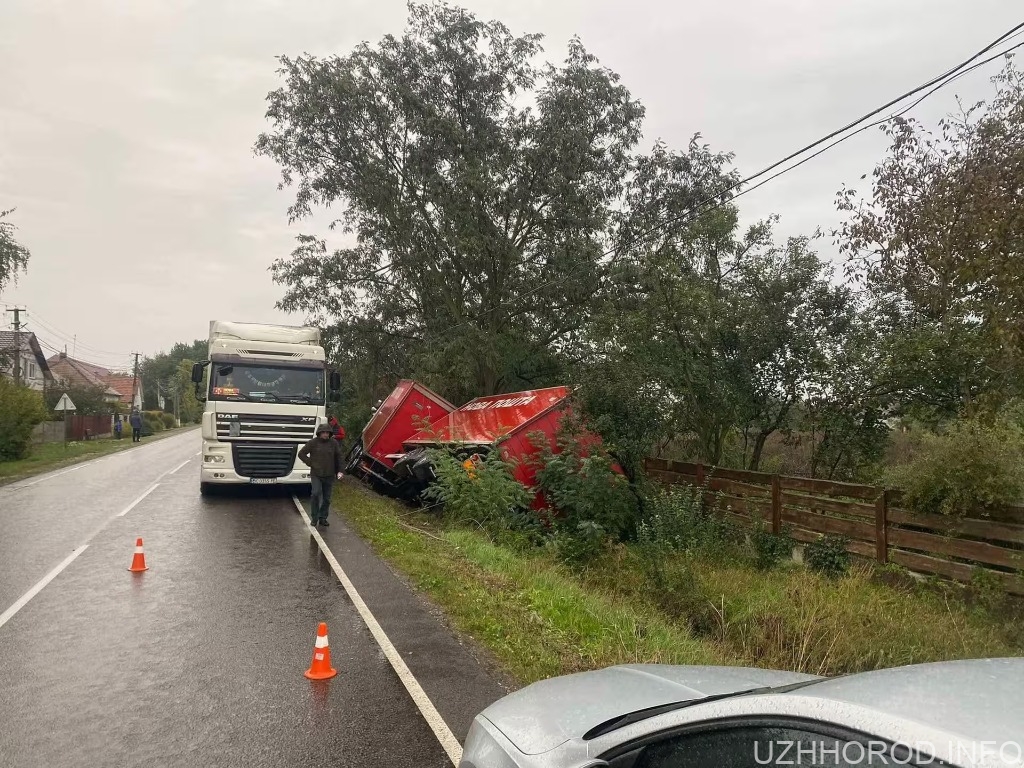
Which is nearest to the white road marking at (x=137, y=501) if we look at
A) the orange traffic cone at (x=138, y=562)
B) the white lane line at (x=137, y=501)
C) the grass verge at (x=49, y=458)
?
the white lane line at (x=137, y=501)

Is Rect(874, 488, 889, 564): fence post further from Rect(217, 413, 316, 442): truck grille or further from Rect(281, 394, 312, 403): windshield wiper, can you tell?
Rect(281, 394, 312, 403): windshield wiper

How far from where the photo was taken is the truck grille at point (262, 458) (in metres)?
14.5

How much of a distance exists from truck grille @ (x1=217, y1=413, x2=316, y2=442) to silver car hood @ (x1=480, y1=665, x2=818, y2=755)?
496 inches

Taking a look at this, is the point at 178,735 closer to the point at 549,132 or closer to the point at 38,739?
the point at 38,739

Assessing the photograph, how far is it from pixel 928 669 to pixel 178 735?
13.8 ft

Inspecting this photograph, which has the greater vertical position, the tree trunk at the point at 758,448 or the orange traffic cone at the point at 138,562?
the tree trunk at the point at 758,448

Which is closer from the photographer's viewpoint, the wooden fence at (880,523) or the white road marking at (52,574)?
the white road marking at (52,574)

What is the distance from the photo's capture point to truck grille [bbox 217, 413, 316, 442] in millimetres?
14422

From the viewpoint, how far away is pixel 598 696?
2.78 meters

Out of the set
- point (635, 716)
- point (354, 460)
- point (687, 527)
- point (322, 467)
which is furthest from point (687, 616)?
point (354, 460)

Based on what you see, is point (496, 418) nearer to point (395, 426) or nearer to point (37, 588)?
point (395, 426)

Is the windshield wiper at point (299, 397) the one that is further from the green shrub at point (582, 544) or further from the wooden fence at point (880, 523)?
the wooden fence at point (880, 523)

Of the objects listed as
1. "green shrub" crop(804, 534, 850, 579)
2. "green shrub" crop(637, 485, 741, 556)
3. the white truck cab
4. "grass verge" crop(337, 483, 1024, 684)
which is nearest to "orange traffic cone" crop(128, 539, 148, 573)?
"grass verge" crop(337, 483, 1024, 684)

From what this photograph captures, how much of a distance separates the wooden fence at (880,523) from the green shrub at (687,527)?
340mm
